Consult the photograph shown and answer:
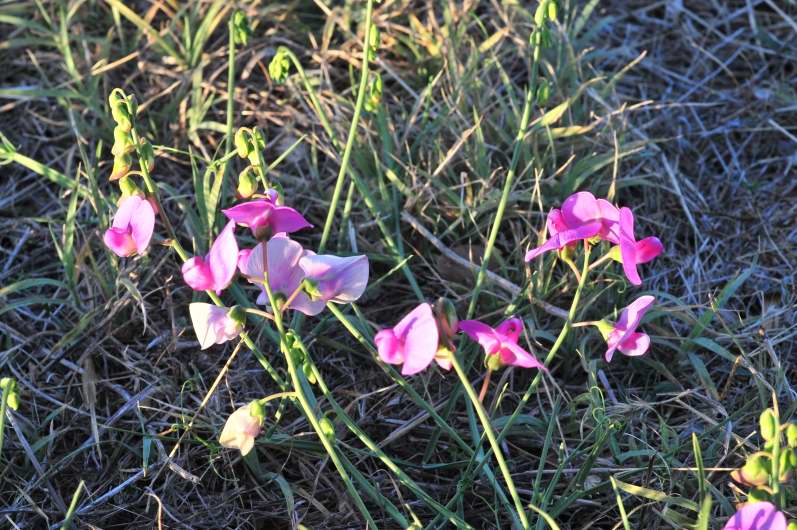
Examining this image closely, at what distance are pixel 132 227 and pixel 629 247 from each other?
0.78 meters

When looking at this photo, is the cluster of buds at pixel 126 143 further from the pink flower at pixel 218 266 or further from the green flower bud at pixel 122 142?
the pink flower at pixel 218 266

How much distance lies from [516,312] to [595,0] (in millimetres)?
985

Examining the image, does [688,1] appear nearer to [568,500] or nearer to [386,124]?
[386,124]

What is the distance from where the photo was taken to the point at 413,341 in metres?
1.42

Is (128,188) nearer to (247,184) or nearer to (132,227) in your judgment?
(132,227)

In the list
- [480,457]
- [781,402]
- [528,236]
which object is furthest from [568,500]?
[528,236]

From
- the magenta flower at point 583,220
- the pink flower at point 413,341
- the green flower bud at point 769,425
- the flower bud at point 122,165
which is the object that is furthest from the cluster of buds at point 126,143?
the green flower bud at point 769,425

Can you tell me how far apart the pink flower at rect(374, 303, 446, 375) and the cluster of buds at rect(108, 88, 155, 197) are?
51 cm

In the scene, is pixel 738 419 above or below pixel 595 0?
below

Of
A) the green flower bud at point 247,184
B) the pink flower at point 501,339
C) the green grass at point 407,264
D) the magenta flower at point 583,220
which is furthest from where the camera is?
the green grass at point 407,264

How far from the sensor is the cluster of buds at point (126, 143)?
1660mm

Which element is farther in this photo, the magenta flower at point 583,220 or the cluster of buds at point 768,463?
the magenta flower at point 583,220

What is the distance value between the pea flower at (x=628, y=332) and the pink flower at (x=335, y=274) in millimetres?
382

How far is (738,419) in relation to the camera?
199cm
